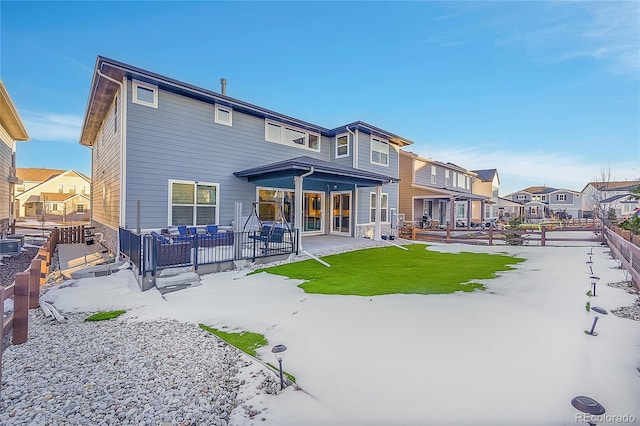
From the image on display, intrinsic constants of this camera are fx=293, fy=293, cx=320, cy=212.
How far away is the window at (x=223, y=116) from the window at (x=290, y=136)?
1652 mm

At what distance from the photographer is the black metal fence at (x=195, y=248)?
6891mm

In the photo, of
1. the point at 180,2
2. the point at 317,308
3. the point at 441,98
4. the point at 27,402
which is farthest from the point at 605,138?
the point at 27,402

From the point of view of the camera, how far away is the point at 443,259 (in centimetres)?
1080

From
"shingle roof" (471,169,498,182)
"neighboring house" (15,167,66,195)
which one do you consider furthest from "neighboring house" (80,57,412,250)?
"neighboring house" (15,167,66,195)

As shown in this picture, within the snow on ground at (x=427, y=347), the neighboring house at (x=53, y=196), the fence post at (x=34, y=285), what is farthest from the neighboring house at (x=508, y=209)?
the neighboring house at (x=53, y=196)

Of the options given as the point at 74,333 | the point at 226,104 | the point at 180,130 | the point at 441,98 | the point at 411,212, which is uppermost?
the point at 441,98

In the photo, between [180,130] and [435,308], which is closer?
[435,308]

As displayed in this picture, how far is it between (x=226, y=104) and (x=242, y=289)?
24.8 feet

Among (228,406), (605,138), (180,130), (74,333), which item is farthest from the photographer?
(605,138)

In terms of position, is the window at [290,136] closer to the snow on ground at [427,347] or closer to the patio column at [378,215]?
the patio column at [378,215]

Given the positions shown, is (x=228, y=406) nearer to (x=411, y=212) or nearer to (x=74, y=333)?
(x=74, y=333)

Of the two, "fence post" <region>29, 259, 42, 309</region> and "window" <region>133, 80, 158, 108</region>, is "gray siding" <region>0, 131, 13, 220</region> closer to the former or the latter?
"window" <region>133, 80, 158, 108</region>

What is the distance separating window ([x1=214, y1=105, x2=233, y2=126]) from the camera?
1104cm

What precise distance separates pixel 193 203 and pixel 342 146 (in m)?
8.09
